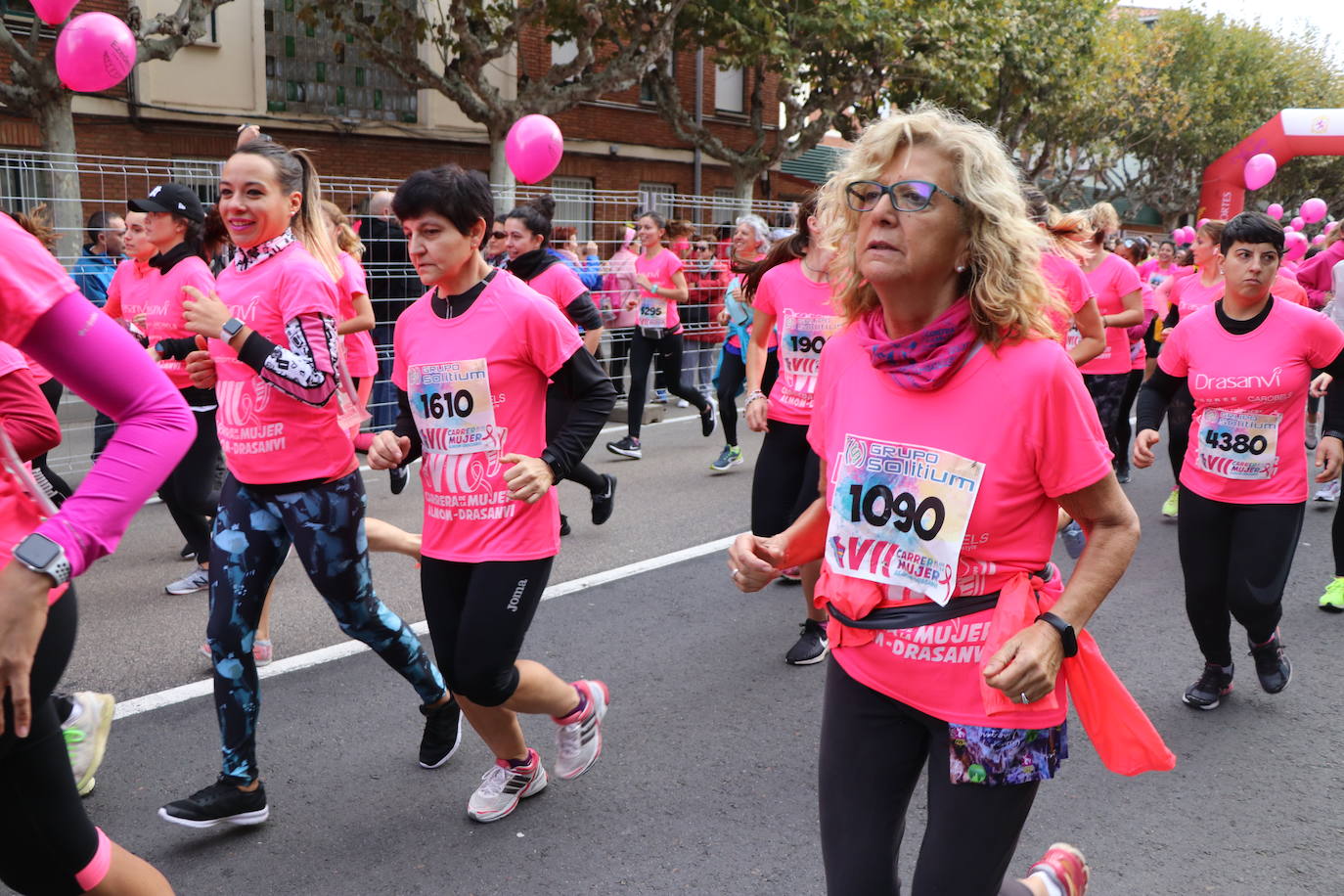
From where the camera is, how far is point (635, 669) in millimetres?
5090

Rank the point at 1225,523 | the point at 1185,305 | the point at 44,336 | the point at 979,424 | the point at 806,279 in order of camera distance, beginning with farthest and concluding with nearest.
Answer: the point at 1185,305 → the point at 806,279 → the point at 1225,523 → the point at 979,424 → the point at 44,336

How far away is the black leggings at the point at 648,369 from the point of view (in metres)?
10.4

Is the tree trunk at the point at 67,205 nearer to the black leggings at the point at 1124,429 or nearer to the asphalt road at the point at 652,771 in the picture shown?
the asphalt road at the point at 652,771

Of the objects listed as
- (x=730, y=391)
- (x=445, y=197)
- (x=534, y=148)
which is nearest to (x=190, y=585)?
(x=445, y=197)

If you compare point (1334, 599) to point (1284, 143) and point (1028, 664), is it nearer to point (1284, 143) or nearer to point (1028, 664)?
point (1028, 664)

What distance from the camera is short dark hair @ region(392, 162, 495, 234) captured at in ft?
11.3

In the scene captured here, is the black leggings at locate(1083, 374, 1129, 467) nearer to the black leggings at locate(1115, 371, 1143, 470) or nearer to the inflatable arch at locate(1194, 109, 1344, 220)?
the black leggings at locate(1115, 371, 1143, 470)

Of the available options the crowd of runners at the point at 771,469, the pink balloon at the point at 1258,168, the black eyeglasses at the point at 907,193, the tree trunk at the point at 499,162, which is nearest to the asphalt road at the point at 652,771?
the crowd of runners at the point at 771,469

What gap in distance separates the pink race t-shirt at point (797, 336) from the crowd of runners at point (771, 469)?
0.7 inches

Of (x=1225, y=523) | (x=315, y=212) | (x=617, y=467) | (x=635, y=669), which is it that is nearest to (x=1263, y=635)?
(x=1225, y=523)

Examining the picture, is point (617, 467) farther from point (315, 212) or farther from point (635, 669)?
point (315, 212)

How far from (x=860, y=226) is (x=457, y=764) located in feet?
8.70

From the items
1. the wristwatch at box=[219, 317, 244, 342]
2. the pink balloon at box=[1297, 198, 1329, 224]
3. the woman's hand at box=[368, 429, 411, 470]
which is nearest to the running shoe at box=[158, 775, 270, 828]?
the woman's hand at box=[368, 429, 411, 470]

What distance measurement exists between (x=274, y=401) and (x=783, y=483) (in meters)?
2.29
